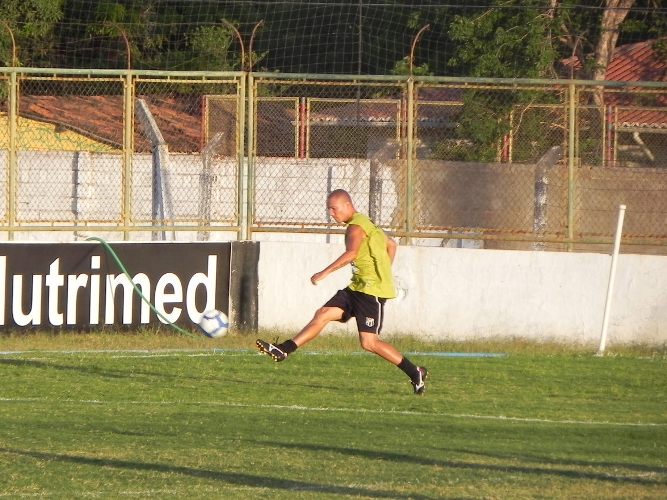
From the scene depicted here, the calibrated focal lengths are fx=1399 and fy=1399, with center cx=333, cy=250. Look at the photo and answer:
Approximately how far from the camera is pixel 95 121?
23.6 meters

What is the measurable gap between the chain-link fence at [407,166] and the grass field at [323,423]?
1.66 meters

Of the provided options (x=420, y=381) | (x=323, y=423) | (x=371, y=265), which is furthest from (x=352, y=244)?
(x=323, y=423)

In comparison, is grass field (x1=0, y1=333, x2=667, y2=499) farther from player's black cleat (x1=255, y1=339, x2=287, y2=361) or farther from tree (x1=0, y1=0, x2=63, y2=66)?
tree (x1=0, y1=0, x2=63, y2=66)

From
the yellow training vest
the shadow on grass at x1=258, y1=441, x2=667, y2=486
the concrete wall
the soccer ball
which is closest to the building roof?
the concrete wall

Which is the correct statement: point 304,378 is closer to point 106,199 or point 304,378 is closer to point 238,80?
point 238,80

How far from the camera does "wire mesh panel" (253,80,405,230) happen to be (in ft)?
54.7

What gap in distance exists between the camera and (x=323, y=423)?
33.1 feet

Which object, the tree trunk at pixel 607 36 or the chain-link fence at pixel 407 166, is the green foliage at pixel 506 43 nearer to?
the tree trunk at pixel 607 36

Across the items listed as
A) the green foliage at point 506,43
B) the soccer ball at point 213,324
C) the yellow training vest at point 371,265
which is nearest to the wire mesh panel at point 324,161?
the soccer ball at point 213,324

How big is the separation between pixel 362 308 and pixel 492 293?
14.4ft

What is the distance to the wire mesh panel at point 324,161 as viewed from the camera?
16.7m

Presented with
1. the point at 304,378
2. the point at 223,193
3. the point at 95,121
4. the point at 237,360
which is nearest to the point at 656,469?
the point at 304,378

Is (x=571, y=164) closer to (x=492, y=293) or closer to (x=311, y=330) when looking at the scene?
(x=492, y=293)

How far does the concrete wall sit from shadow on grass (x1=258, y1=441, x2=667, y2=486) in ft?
23.0
